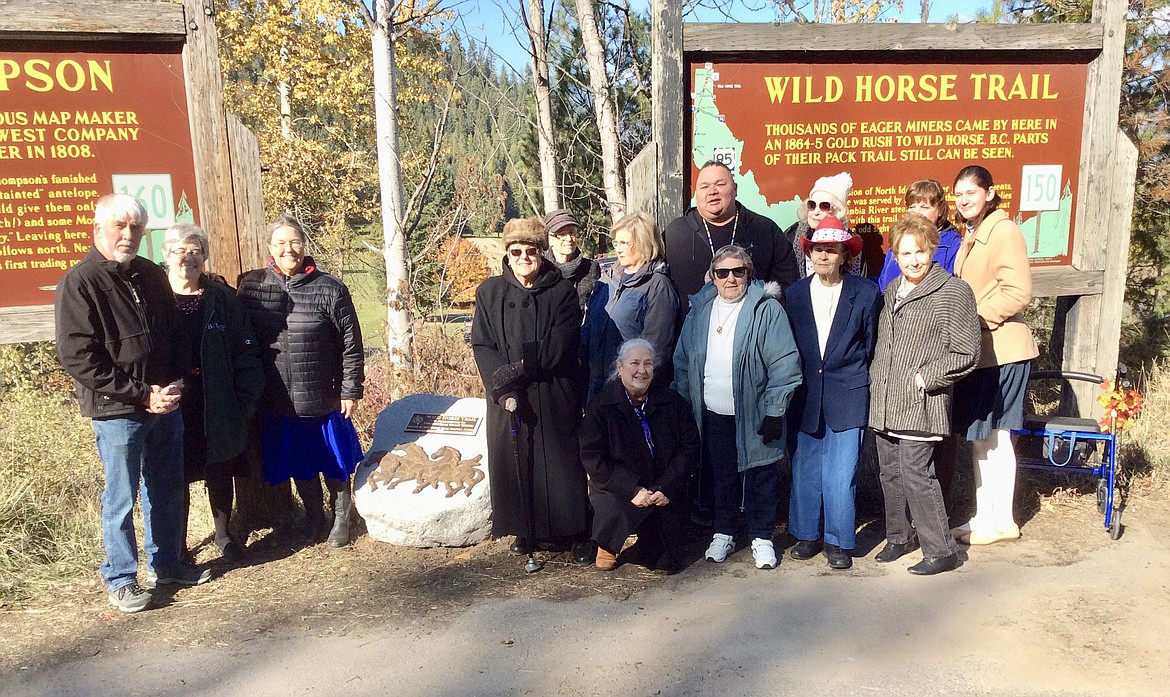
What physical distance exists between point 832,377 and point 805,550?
99cm

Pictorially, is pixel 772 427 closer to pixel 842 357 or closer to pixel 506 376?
pixel 842 357

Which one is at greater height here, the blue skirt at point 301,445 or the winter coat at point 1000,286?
the winter coat at point 1000,286

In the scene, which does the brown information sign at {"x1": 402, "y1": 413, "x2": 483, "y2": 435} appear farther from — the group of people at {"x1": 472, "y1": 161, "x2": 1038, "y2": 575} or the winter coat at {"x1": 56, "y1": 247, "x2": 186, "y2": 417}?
the winter coat at {"x1": 56, "y1": 247, "x2": 186, "y2": 417}

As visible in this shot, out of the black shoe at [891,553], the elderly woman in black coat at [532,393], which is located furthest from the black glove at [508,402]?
the black shoe at [891,553]

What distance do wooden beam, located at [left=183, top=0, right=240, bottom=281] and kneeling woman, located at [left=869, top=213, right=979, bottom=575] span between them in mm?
3822

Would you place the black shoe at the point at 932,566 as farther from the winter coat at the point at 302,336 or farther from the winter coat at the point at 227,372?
the winter coat at the point at 227,372

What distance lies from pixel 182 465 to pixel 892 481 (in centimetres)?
375

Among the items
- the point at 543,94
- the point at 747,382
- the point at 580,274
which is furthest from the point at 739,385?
the point at 543,94

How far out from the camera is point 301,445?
15.0 feet

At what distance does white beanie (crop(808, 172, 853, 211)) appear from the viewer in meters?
4.80

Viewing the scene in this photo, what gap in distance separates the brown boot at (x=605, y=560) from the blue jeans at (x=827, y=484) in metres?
1.03

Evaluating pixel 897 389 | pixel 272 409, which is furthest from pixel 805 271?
pixel 272 409

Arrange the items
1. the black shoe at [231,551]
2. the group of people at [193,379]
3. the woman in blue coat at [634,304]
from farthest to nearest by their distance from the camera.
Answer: the black shoe at [231,551], the woman in blue coat at [634,304], the group of people at [193,379]

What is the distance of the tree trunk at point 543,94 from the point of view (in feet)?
40.4
